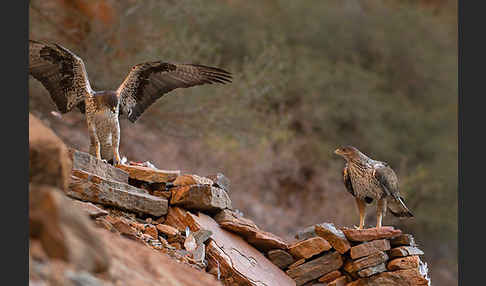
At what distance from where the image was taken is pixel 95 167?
3650 millimetres

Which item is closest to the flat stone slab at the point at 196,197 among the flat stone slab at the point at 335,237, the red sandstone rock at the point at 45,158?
the flat stone slab at the point at 335,237

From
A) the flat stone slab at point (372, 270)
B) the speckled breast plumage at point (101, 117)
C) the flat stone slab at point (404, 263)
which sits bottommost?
the flat stone slab at point (372, 270)

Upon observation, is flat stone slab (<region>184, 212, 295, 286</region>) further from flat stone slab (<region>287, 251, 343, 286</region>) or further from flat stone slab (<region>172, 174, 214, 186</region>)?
flat stone slab (<region>172, 174, 214, 186</region>)

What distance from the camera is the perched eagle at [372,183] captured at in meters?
3.75

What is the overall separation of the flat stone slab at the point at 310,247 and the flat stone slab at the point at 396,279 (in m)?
0.31

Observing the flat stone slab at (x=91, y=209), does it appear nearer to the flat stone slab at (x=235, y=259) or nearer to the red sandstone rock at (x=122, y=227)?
the red sandstone rock at (x=122, y=227)

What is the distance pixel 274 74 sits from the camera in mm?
8273

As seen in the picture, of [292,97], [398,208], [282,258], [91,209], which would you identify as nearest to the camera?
[91,209]

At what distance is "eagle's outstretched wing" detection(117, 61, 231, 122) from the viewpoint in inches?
159

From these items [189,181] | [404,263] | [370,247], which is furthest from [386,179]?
[189,181]

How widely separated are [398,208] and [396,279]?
20.1 inches

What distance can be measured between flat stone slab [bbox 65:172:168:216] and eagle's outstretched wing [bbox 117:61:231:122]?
0.68 m

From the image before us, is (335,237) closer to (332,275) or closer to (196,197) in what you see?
(332,275)

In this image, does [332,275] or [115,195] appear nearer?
[115,195]
